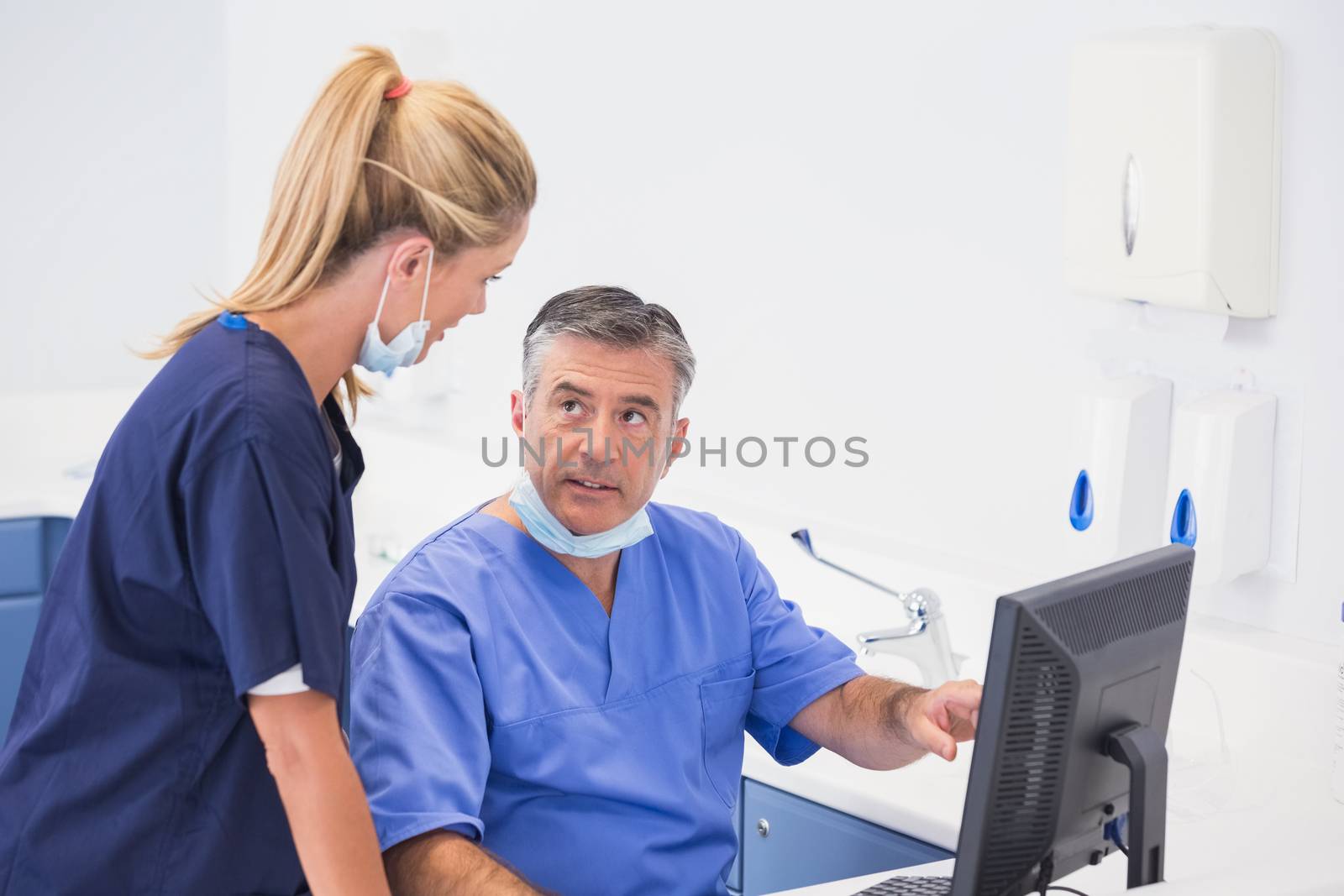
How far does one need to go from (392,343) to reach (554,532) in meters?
0.45

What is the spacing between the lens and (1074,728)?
47.1 inches

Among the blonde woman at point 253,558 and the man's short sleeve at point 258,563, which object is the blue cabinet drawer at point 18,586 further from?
the man's short sleeve at point 258,563

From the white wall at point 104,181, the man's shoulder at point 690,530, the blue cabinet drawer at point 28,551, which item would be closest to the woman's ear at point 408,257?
the man's shoulder at point 690,530

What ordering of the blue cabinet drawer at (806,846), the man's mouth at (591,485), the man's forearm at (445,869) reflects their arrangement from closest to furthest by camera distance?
the man's forearm at (445,869) < the man's mouth at (591,485) < the blue cabinet drawer at (806,846)

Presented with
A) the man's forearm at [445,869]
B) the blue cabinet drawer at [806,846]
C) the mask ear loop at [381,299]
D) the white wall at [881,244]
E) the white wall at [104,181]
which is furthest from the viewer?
the white wall at [104,181]

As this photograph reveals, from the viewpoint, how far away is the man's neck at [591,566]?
1675 millimetres

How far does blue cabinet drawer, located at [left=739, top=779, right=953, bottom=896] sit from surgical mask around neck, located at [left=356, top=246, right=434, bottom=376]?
0.85 metres

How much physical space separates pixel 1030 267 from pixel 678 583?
2.53 feet

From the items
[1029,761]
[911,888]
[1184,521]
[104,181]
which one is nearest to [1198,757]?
[1184,521]

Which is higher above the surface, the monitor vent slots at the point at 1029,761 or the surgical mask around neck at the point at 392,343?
the surgical mask around neck at the point at 392,343

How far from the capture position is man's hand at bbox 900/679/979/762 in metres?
1.56

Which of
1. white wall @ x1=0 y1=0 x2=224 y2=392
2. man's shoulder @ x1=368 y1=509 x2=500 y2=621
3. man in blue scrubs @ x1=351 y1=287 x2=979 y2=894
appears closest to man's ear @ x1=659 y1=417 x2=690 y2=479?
man in blue scrubs @ x1=351 y1=287 x2=979 y2=894

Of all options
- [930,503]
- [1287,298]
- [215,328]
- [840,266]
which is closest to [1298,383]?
[1287,298]

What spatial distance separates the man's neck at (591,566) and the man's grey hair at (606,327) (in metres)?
0.13
